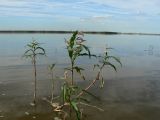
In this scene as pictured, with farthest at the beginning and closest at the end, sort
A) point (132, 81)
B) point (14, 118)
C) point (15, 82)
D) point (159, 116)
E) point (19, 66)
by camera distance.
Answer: point (19, 66)
point (132, 81)
point (15, 82)
point (159, 116)
point (14, 118)

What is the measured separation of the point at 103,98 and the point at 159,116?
280 centimetres

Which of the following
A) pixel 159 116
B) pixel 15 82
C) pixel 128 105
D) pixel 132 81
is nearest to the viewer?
pixel 159 116

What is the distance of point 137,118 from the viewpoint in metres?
12.1

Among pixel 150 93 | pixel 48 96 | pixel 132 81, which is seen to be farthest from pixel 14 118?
pixel 132 81

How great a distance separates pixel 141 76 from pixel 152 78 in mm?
824

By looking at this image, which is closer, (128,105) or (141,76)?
(128,105)

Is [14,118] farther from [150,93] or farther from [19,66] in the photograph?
[19,66]

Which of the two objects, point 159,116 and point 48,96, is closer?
point 159,116

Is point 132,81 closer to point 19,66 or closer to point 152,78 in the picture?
point 152,78

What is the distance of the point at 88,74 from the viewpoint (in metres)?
20.6

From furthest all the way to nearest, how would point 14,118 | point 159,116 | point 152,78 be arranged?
1. point 152,78
2. point 159,116
3. point 14,118

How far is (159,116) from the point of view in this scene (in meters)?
12.6

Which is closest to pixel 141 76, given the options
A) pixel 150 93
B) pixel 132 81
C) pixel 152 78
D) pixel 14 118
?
pixel 152 78

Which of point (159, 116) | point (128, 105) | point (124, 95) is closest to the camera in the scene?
point (159, 116)
